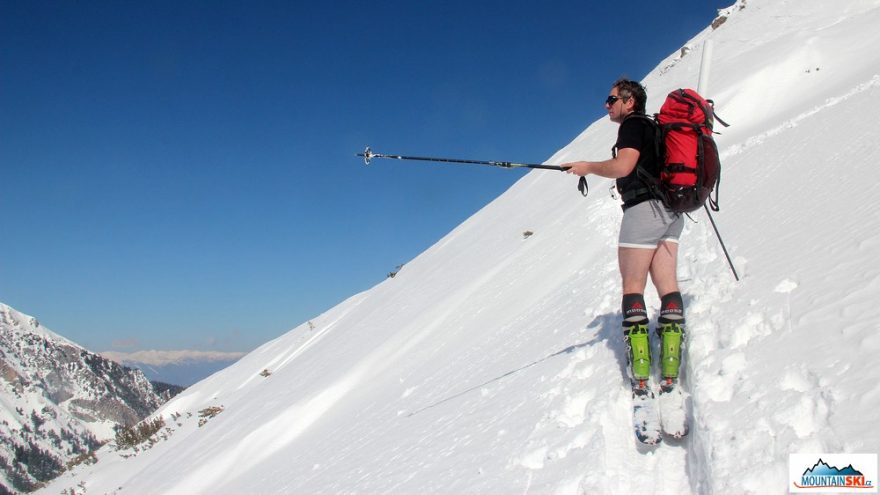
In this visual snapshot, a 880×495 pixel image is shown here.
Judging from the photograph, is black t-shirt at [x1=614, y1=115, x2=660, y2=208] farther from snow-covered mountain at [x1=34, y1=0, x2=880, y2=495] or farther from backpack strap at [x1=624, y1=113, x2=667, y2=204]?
snow-covered mountain at [x1=34, y1=0, x2=880, y2=495]

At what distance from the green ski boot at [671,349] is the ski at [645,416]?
18 cm

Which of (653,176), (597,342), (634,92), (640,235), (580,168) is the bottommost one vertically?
(597,342)

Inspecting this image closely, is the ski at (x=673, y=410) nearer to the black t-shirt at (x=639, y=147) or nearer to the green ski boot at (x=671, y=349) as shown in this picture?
the green ski boot at (x=671, y=349)

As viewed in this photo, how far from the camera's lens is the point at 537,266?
439 inches

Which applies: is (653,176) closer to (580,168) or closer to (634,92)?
(580,168)

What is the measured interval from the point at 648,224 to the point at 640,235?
106mm

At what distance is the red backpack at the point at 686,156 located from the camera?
429 cm

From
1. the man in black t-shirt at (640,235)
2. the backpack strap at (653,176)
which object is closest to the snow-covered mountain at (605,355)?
the man in black t-shirt at (640,235)

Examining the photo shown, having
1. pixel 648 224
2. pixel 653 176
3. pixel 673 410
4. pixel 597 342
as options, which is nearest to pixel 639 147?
pixel 653 176

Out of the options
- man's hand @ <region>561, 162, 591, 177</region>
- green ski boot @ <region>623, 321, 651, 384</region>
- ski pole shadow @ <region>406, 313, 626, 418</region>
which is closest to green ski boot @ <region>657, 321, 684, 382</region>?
green ski boot @ <region>623, 321, 651, 384</region>

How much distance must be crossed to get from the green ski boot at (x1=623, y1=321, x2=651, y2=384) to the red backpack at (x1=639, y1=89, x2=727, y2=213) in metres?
1.00

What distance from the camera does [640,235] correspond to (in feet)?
14.6

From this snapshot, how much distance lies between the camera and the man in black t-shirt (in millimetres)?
4125

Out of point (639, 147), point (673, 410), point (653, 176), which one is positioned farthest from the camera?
point (653, 176)
